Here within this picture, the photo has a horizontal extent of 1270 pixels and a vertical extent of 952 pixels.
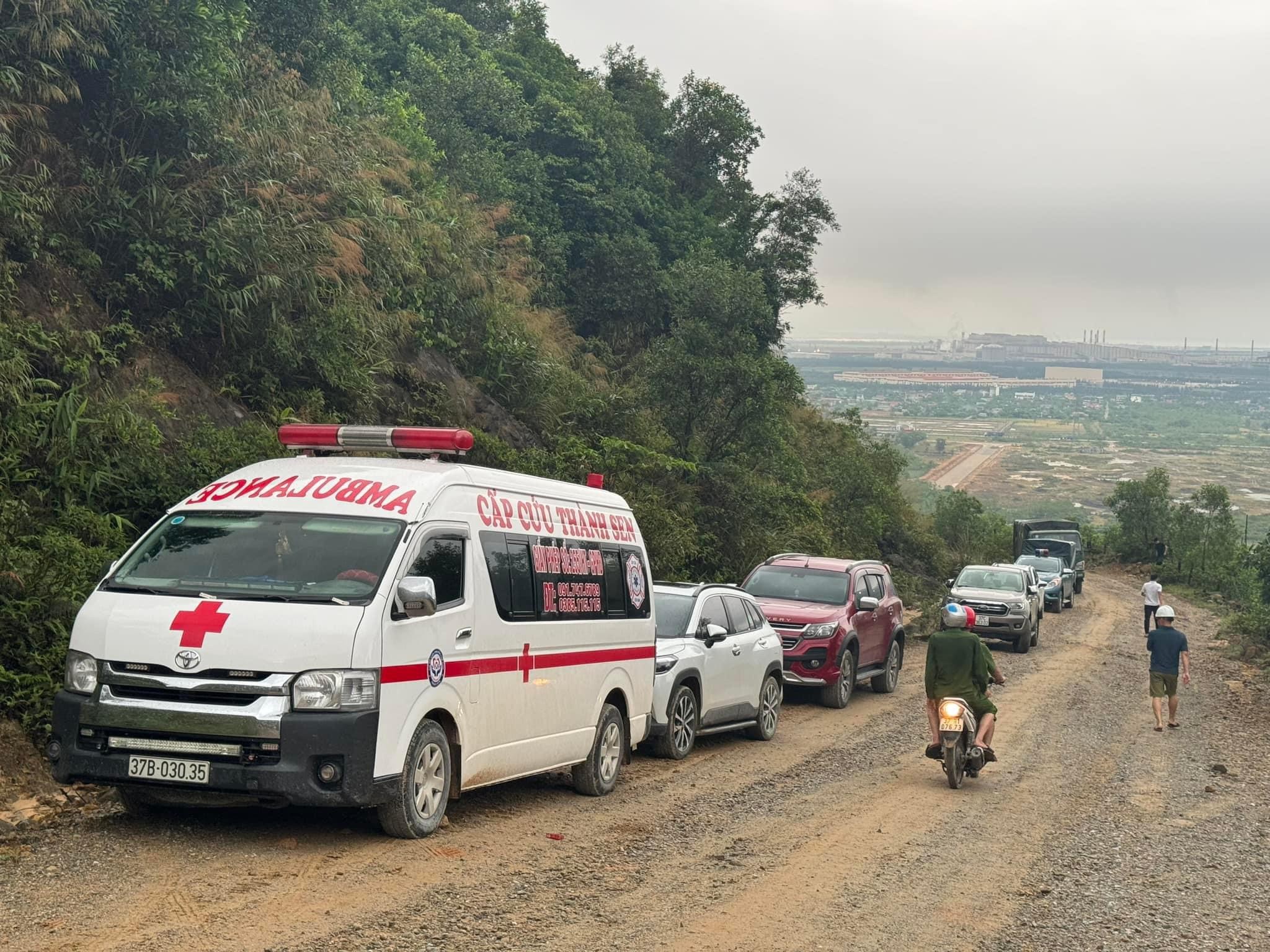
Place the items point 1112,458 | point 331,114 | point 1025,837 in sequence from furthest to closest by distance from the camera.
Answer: point 1112,458
point 331,114
point 1025,837

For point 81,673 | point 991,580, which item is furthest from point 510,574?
point 991,580

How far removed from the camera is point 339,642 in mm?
7688

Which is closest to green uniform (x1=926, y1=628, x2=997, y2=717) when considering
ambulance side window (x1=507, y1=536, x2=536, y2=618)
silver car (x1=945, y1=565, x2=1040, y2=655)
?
ambulance side window (x1=507, y1=536, x2=536, y2=618)

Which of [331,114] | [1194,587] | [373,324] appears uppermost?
[331,114]

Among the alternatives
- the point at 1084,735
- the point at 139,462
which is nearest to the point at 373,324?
the point at 139,462

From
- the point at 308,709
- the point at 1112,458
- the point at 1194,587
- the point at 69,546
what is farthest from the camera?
the point at 1112,458

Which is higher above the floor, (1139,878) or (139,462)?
(139,462)

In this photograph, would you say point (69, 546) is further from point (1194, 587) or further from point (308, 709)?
point (1194, 587)

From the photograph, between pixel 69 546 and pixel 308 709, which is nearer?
pixel 308 709

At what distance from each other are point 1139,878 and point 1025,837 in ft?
4.37

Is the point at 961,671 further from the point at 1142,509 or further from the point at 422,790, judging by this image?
the point at 1142,509

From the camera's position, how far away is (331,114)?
23891mm

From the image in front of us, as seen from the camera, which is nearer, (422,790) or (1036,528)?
(422,790)

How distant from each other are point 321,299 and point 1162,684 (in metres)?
12.8
